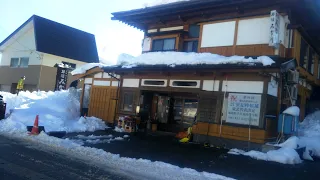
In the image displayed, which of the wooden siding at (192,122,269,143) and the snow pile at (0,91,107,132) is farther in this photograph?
the snow pile at (0,91,107,132)

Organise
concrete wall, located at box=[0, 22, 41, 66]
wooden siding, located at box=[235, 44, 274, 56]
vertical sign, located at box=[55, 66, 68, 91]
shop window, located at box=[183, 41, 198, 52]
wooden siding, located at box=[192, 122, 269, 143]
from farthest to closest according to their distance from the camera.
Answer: concrete wall, located at box=[0, 22, 41, 66]
vertical sign, located at box=[55, 66, 68, 91]
shop window, located at box=[183, 41, 198, 52]
wooden siding, located at box=[235, 44, 274, 56]
wooden siding, located at box=[192, 122, 269, 143]

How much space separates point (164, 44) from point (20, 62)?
761 inches

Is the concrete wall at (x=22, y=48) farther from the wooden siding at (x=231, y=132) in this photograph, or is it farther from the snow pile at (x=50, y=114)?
the wooden siding at (x=231, y=132)

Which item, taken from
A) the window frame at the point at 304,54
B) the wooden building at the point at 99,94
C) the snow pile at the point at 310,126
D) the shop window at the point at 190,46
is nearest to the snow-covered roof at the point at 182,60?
the wooden building at the point at 99,94

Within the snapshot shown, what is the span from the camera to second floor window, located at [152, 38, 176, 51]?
52.8 feet

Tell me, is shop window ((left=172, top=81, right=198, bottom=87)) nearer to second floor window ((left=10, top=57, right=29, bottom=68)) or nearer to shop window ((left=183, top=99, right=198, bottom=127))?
shop window ((left=183, top=99, right=198, bottom=127))

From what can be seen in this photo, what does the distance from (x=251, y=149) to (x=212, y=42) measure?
5.64m

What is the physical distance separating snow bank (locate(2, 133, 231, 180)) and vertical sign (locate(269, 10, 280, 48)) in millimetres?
6994

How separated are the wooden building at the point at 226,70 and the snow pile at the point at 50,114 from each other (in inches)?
91.3

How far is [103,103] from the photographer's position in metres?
17.4

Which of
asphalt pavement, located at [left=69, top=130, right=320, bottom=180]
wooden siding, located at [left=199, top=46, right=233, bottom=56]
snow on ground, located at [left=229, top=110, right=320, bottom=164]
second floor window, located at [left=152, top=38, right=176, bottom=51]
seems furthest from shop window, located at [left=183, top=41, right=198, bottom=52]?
snow on ground, located at [left=229, top=110, right=320, bottom=164]

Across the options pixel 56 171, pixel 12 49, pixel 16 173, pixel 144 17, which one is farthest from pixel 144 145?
pixel 12 49

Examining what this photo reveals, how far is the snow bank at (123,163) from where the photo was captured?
7180 mm

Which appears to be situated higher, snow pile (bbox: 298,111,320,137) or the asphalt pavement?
snow pile (bbox: 298,111,320,137)
